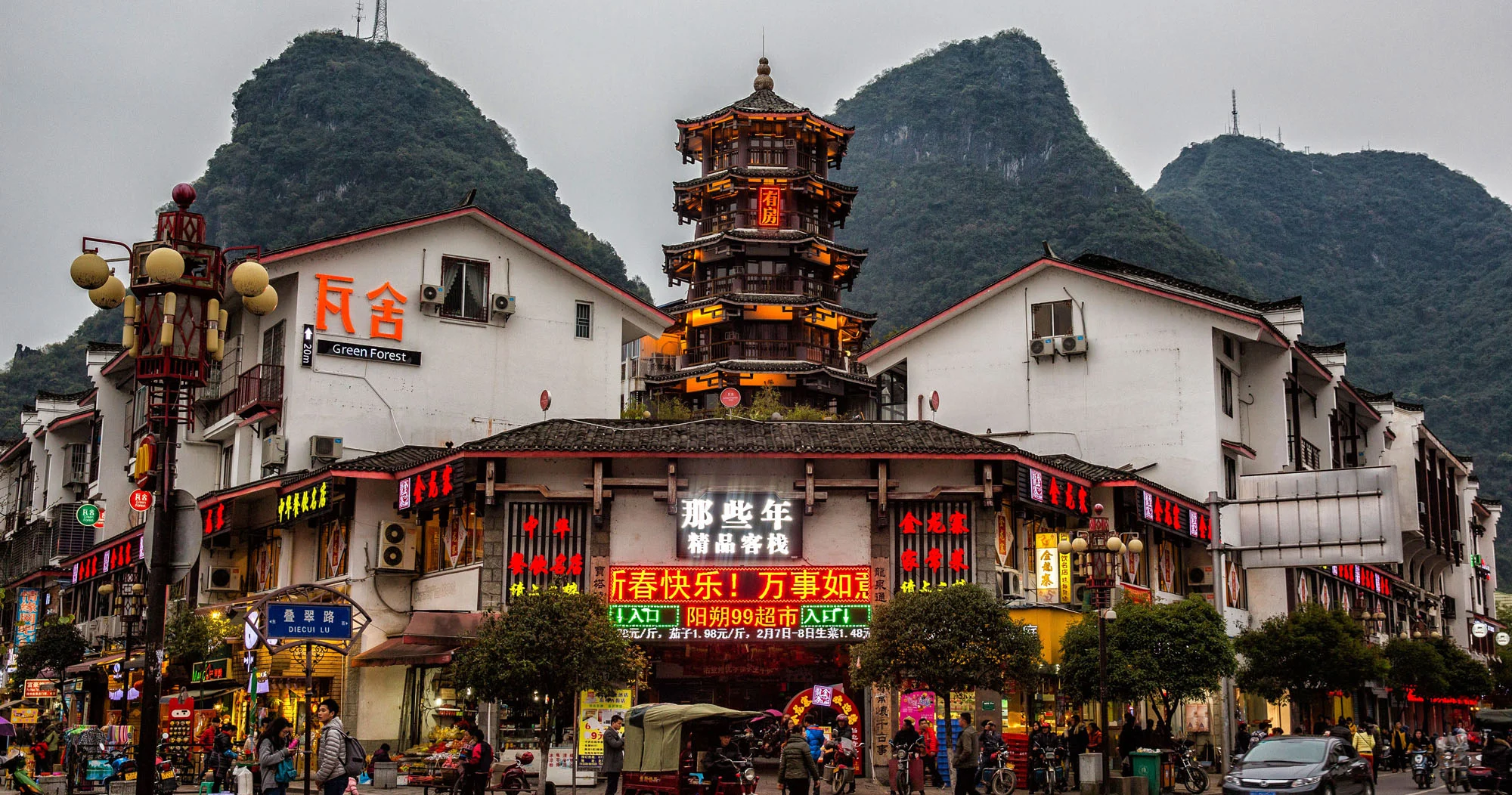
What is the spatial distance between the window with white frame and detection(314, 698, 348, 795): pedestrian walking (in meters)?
26.3

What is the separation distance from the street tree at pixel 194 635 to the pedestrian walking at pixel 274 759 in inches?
764

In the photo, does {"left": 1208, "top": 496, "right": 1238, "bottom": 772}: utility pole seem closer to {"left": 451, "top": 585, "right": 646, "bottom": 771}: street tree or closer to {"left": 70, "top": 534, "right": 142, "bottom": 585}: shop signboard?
{"left": 451, "top": 585, "right": 646, "bottom": 771}: street tree

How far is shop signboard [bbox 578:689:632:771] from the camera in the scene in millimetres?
32312

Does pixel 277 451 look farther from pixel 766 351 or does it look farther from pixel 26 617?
pixel 766 351

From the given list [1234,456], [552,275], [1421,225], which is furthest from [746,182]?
[1421,225]

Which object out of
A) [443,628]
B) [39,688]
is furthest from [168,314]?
[39,688]

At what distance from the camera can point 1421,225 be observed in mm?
165000

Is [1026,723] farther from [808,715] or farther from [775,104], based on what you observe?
[775,104]

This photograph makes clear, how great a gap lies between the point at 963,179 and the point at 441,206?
2315 inches

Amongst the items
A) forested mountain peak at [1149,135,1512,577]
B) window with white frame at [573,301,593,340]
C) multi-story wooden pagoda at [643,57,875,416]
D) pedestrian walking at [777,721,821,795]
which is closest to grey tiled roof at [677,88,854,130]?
multi-story wooden pagoda at [643,57,875,416]

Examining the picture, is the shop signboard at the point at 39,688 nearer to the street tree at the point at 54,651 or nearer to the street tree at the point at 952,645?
the street tree at the point at 54,651

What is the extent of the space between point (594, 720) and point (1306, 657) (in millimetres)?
18267

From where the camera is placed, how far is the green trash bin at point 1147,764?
96.8 feet

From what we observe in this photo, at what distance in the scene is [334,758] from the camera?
18844 millimetres
